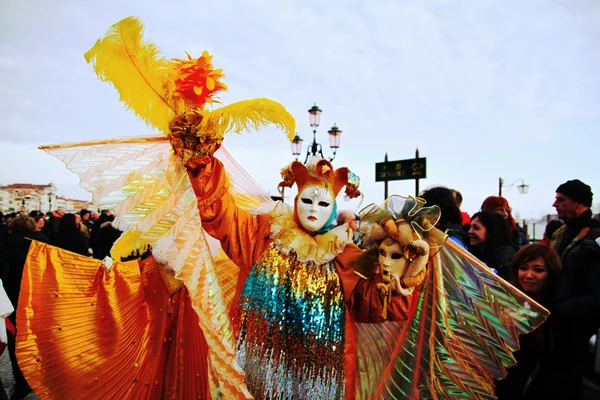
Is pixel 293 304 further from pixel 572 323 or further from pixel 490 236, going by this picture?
pixel 490 236

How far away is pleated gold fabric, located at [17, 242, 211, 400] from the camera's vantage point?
2416mm

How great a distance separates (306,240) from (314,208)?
0.66 ft

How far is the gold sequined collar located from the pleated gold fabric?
78 centimetres

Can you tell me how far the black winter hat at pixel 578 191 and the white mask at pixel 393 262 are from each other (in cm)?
170

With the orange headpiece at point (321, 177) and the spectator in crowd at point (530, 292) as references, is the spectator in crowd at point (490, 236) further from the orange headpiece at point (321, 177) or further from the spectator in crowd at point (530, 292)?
the orange headpiece at point (321, 177)

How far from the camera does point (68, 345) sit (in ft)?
8.11

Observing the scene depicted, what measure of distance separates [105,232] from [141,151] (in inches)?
149

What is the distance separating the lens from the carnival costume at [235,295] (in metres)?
2.24

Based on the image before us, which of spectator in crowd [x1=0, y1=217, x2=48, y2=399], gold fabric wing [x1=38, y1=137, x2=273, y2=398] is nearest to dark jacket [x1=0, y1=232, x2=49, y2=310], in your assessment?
spectator in crowd [x1=0, y1=217, x2=48, y2=399]

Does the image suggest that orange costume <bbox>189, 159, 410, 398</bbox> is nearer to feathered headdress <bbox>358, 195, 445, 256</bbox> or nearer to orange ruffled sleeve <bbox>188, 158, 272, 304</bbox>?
orange ruffled sleeve <bbox>188, 158, 272, 304</bbox>

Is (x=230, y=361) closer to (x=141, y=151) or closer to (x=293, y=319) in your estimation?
(x=293, y=319)

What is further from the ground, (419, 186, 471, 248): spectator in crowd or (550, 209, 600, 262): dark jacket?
(419, 186, 471, 248): spectator in crowd

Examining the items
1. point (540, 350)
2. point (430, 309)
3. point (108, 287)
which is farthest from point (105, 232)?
point (540, 350)

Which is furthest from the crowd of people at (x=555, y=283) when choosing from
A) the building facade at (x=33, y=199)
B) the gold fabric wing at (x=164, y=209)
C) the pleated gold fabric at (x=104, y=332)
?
the building facade at (x=33, y=199)
